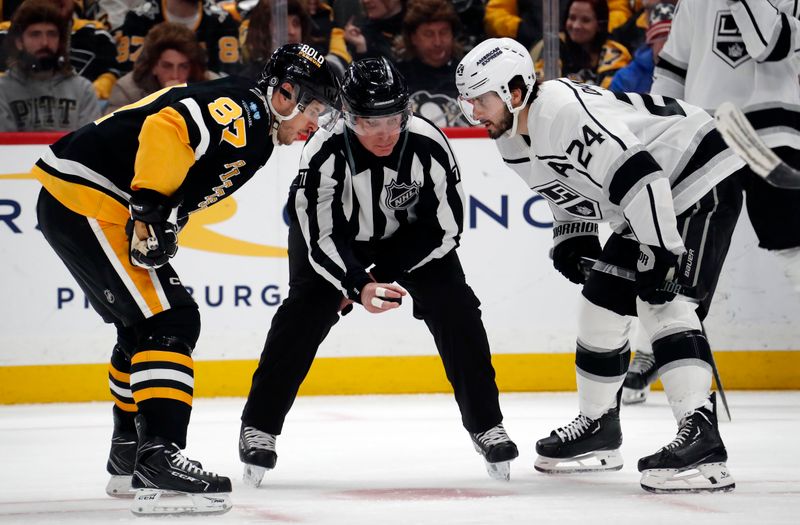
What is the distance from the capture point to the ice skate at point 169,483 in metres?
2.66

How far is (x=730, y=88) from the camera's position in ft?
14.7

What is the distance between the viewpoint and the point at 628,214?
2891mm

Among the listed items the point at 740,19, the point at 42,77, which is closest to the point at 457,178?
the point at 740,19

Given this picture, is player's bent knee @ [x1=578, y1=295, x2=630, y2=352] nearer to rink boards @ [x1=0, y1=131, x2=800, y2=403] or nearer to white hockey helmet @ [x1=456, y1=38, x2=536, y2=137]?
white hockey helmet @ [x1=456, y1=38, x2=536, y2=137]

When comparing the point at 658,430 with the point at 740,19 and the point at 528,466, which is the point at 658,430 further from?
the point at 740,19

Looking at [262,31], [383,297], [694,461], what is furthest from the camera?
[262,31]

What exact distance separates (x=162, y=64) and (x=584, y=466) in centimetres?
283

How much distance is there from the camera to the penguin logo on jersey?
4414 millimetres

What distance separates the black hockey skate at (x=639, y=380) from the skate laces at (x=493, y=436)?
1.64 m

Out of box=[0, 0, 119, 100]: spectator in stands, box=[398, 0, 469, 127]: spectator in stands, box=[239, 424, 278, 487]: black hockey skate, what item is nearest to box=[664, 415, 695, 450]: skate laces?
box=[239, 424, 278, 487]: black hockey skate

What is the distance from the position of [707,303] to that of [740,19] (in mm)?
1460

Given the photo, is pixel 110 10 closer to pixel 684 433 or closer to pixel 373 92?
pixel 373 92

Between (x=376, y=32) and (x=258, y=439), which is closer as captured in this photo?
(x=258, y=439)

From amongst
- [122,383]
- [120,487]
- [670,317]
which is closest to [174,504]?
[120,487]
